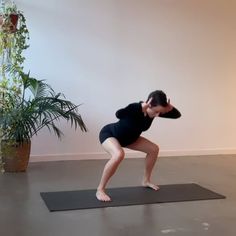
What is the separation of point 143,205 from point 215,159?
9.73 ft

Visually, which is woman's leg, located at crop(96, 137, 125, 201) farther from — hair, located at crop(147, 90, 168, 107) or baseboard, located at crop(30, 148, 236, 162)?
baseboard, located at crop(30, 148, 236, 162)

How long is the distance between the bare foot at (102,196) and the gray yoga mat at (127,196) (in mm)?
44

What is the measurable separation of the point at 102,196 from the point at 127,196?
0.98 ft

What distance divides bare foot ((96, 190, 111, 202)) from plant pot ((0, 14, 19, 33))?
2.50m

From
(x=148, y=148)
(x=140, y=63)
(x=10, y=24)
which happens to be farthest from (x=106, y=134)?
(x=140, y=63)

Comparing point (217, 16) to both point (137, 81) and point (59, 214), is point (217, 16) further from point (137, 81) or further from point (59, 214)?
point (59, 214)

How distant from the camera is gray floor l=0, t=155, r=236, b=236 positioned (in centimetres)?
357

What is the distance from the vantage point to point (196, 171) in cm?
600

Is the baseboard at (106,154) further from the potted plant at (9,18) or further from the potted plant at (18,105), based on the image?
the potted plant at (9,18)

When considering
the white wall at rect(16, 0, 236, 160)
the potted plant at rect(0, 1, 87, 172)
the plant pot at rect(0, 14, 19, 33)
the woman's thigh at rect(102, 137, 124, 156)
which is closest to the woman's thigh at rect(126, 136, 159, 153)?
the woman's thigh at rect(102, 137, 124, 156)

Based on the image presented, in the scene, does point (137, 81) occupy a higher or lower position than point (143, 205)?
higher

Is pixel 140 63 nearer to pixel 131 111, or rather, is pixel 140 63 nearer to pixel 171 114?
pixel 171 114

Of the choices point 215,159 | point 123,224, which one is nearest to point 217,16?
point 215,159

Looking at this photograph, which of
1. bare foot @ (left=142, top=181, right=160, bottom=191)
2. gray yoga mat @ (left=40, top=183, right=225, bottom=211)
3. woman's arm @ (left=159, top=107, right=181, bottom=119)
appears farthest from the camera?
bare foot @ (left=142, top=181, right=160, bottom=191)
